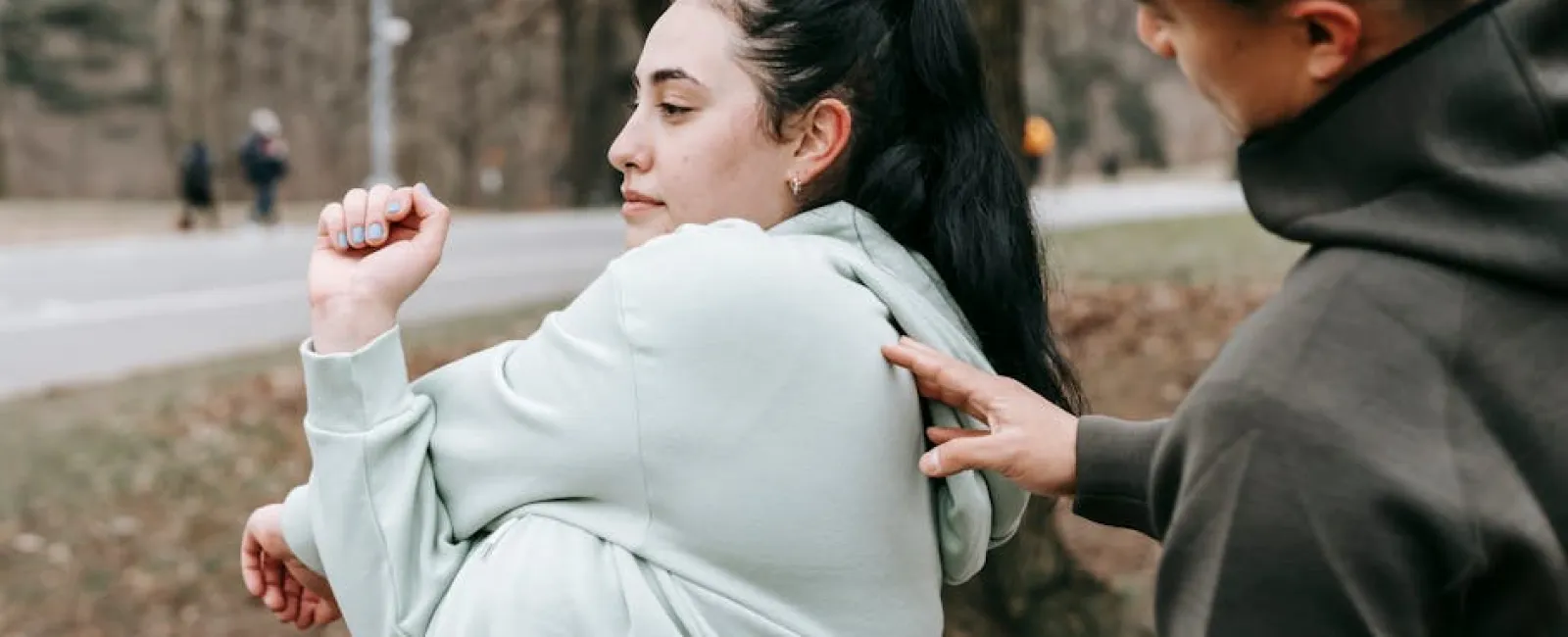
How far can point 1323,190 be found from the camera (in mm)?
1195

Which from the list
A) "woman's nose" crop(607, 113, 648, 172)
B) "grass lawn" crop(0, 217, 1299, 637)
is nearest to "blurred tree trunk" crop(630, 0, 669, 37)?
"grass lawn" crop(0, 217, 1299, 637)

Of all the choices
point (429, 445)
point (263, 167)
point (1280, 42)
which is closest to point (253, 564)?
point (429, 445)

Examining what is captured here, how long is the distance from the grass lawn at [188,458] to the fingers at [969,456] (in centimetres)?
408

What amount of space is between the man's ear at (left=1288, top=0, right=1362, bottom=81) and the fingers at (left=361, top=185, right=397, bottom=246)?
1.04m

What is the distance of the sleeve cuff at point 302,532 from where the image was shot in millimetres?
1823

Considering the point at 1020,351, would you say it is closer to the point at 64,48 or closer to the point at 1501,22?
Result: the point at 1501,22

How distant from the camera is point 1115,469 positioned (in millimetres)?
1529

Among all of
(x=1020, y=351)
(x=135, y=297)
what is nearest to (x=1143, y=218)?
(x=135, y=297)

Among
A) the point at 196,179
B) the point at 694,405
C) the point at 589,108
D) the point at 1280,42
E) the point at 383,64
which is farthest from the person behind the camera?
the point at 589,108

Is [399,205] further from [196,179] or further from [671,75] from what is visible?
[196,179]

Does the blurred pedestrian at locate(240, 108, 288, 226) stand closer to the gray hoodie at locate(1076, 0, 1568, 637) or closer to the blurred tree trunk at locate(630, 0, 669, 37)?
the blurred tree trunk at locate(630, 0, 669, 37)

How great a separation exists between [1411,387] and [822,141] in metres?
0.93

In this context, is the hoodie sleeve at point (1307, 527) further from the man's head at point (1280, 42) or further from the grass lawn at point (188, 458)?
the grass lawn at point (188, 458)

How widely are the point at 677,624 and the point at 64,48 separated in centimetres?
3743
